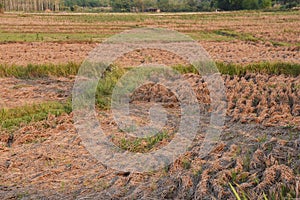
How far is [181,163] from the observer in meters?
4.75

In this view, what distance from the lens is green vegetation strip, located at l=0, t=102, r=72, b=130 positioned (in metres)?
6.46

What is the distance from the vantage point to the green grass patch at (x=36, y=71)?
33.6 ft

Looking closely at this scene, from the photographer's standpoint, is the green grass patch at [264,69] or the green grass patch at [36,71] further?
the green grass patch at [36,71]

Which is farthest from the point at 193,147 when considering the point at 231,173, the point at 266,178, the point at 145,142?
the point at 266,178

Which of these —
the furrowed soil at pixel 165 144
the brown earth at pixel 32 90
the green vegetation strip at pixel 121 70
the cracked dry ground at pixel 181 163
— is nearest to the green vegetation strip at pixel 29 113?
the furrowed soil at pixel 165 144

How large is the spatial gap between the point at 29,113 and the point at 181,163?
348 cm

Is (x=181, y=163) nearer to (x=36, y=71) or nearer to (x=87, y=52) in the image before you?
(x=36, y=71)

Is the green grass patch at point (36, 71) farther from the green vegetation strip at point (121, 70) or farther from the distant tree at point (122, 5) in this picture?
the distant tree at point (122, 5)

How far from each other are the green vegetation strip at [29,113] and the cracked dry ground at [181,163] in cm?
26

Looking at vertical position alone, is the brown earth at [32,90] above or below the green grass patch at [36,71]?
below

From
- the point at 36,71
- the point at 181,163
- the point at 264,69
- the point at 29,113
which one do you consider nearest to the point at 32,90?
the point at 36,71

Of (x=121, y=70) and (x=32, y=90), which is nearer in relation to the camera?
(x=32, y=90)

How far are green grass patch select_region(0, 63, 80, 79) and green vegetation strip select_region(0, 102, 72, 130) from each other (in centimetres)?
294

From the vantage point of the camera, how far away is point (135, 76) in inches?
371
